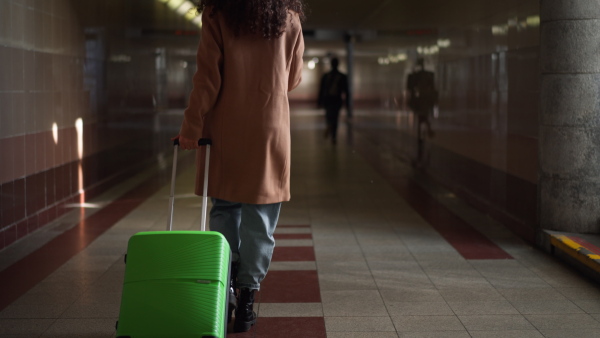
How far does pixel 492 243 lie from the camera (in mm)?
5695

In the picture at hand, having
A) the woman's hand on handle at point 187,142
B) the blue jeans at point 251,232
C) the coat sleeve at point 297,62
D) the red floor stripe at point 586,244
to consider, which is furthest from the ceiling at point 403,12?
the red floor stripe at point 586,244

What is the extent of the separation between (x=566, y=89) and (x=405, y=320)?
88.7 inches

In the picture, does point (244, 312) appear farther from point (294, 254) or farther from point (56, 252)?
point (56, 252)

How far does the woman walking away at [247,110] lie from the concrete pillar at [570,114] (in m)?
2.31

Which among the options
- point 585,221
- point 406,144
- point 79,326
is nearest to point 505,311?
point 585,221

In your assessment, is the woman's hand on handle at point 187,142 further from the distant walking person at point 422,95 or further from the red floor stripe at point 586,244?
the distant walking person at point 422,95

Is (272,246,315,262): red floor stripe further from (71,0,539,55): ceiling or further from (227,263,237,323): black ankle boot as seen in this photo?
(71,0,539,55): ceiling

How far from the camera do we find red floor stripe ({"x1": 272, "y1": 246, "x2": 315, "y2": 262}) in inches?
204

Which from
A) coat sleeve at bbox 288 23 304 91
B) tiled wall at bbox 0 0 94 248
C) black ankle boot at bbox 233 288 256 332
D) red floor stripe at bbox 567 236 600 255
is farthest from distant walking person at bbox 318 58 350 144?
black ankle boot at bbox 233 288 256 332

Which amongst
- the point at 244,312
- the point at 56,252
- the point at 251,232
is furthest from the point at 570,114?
the point at 56,252

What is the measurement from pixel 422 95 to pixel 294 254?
6607 millimetres

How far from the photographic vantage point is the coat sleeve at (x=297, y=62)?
11.8 feet

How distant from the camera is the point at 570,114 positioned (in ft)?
17.2

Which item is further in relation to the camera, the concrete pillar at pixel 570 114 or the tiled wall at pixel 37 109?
the tiled wall at pixel 37 109
